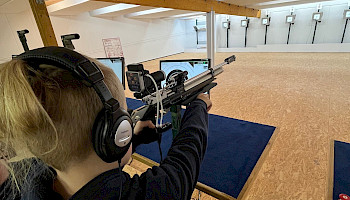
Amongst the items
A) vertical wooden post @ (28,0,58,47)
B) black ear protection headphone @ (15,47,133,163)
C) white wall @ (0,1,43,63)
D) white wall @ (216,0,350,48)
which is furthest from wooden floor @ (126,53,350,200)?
white wall @ (216,0,350,48)

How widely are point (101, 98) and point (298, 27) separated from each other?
805 centimetres

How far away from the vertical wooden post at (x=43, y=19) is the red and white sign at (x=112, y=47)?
4610 mm

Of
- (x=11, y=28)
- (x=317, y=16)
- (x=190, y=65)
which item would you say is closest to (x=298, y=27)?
(x=317, y=16)

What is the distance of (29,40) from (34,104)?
4.51m

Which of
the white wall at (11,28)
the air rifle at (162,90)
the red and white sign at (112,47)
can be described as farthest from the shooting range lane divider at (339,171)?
the red and white sign at (112,47)

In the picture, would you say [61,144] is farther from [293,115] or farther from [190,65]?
[293,115]

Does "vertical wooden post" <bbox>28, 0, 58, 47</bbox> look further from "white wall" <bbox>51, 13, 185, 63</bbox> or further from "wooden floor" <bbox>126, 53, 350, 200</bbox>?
"white wall" <bbox>51, 13, 185, 63</bbox>

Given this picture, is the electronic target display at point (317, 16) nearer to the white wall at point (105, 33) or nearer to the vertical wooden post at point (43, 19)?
the white wall at point (105, 33)

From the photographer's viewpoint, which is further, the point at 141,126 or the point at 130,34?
the point at 130,34

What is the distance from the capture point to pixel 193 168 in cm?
44

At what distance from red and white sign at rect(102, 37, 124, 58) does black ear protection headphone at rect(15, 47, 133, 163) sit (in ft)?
18.2

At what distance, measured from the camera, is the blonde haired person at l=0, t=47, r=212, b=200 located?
0.85ft

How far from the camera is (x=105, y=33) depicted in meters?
5.29

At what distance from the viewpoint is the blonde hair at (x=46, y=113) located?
25 centimetres
